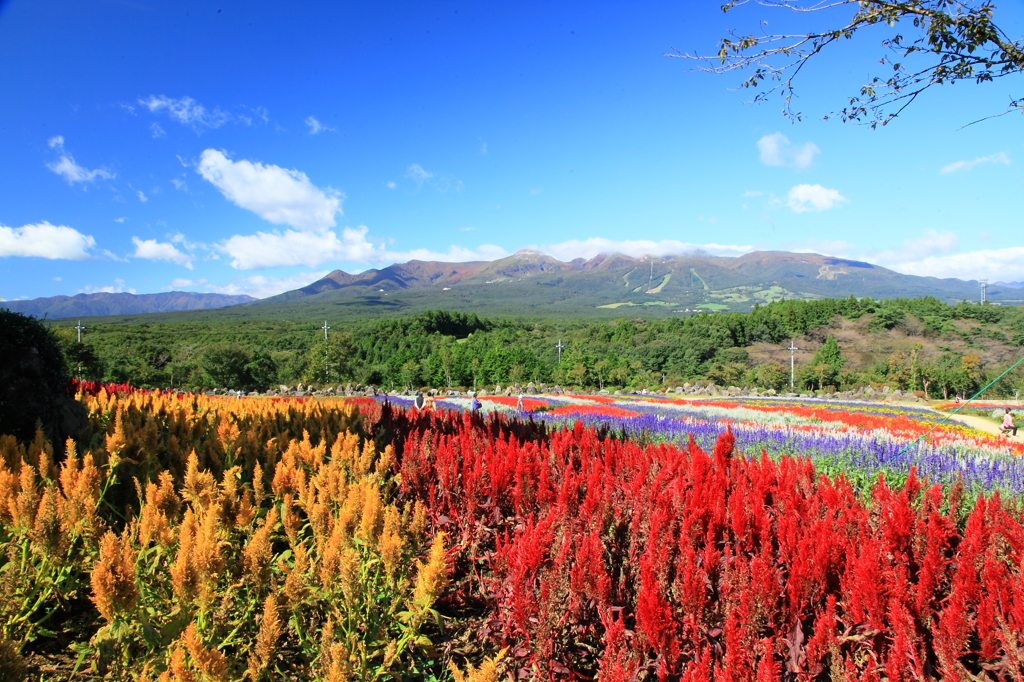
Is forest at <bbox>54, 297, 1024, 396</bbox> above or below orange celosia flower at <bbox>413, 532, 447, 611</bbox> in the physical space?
below

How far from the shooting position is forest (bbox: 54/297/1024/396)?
33188 mm

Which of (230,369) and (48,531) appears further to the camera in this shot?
(230,369)

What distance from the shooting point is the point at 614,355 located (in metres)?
45.8

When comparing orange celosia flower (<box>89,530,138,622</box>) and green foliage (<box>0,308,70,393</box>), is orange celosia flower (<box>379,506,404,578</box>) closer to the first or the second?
orange celosia flower (<box>89,530,138,622</box>)

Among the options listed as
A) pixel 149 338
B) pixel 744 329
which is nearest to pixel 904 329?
pixel 744 329

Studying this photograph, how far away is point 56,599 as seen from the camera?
92.7 inches

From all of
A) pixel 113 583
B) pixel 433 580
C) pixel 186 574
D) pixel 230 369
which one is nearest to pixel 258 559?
pixel 186 574

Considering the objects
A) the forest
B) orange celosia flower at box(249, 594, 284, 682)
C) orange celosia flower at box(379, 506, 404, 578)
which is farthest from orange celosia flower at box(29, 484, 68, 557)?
the forest

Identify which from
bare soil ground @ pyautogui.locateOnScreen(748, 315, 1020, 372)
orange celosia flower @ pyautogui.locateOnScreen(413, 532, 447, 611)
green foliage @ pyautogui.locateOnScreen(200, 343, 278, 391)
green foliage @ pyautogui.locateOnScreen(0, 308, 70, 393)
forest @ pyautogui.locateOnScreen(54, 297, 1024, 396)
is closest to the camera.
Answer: orange celosia flower @ pyautogui.locateOnScreen(413, 532, 447, 611)

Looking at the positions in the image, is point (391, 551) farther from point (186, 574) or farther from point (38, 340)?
point (38, 340)

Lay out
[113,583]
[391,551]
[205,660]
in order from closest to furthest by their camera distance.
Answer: [205,660] → [113,583] → [391,551]

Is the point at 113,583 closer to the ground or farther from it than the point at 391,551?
farther from it

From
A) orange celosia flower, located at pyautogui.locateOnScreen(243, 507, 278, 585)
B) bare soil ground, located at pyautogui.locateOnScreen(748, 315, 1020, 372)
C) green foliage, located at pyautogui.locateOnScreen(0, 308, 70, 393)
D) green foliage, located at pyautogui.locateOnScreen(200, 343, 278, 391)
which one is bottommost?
bare soil ground, located at pyautogui.locateOnScreen(748, 315, 1020, 372)

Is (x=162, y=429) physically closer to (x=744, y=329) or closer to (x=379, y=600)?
(x=379, y=600)
